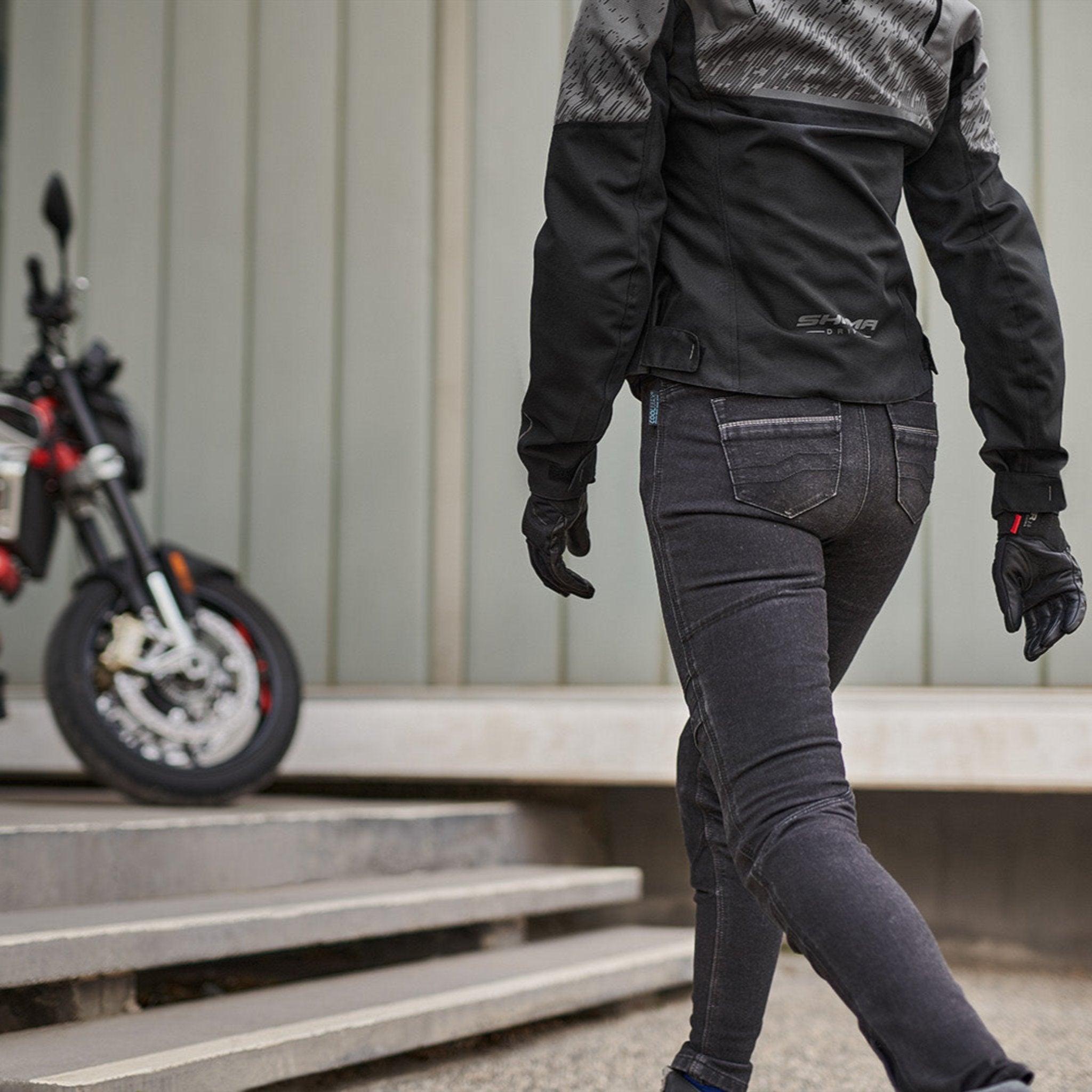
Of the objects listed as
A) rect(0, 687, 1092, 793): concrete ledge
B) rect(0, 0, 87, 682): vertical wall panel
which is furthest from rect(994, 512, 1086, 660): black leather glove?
rect(0, 0, 87, 682): vertical wall panel

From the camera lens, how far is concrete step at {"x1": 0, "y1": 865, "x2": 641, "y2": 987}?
200 centimetres

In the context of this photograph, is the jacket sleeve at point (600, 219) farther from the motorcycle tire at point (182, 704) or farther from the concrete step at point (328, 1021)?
the motorcycle tire at point (182, 704)

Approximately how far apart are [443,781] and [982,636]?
1.33 metres

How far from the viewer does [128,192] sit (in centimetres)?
416

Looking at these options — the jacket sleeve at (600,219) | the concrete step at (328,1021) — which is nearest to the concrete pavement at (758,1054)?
the concrete step at (328,1021)

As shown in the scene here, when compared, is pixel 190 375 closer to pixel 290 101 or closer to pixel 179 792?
pixel 290 101

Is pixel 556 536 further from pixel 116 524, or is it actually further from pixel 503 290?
pixel 503 290

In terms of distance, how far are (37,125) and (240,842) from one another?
2.55 meters

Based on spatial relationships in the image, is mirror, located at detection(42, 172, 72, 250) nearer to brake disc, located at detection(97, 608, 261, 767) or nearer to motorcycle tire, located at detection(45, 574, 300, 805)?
motorcycle tire, located at detection(45, 574, 300, 805)

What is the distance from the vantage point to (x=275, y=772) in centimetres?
301

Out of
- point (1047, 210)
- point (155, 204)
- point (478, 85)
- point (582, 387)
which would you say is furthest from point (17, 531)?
point (1047, 210)

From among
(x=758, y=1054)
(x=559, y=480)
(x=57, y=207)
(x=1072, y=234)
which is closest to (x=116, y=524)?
(x=57, y=207)

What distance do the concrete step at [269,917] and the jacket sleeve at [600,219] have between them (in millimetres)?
1123

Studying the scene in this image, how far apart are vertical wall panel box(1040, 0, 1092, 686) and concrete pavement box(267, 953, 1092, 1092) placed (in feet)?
2.67
